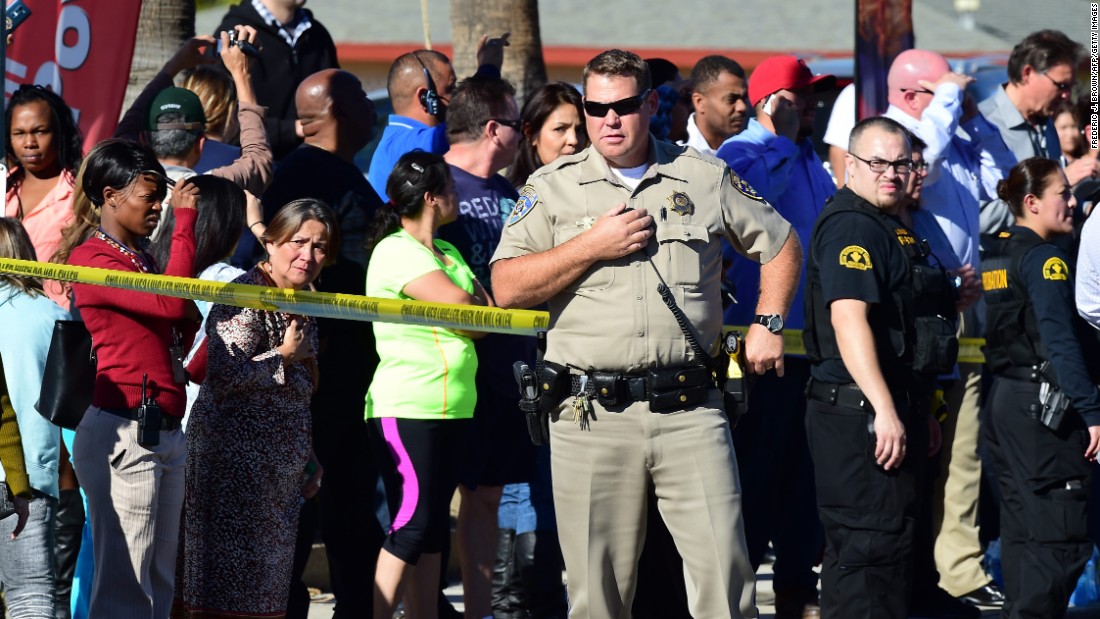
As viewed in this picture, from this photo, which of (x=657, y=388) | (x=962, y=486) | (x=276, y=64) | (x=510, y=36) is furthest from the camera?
(x=510, y=36)

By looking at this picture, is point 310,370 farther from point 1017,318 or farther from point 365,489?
point 1017,318

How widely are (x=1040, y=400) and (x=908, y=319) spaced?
90 centimetres

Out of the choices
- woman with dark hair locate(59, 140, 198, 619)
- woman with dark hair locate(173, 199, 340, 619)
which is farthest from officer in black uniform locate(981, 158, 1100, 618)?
woman with dark hair locate(59, 140, 198, 619)

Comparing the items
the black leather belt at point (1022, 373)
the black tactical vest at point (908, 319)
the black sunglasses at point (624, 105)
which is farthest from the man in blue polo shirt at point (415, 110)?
the black leather belt at point (1022, 373)

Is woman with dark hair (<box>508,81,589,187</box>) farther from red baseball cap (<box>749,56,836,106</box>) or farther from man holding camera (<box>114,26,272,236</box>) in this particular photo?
man holding camera (<box>114,26,272,236</box>)

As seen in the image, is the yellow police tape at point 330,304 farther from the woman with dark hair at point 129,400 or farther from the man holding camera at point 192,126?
the man holding camera at point 192,126

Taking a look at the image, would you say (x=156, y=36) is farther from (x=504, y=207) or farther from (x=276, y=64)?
(x=504, y=207)

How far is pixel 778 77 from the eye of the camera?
7648mm

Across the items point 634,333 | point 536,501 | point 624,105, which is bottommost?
point 536,501

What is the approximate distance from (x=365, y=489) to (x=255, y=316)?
3.33 ft

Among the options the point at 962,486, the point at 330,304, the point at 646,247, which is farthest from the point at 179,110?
the point at 962,486

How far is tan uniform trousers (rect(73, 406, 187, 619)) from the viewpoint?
5.82 m

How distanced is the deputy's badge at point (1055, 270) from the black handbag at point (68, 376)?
378 cm

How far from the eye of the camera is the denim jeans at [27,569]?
5734 millimetres
